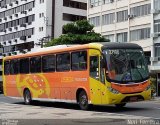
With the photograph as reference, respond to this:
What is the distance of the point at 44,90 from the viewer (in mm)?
25078

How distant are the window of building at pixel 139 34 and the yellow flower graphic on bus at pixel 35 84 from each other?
2862 cm

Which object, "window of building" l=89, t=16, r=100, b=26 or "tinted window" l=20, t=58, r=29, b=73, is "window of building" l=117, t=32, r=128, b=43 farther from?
"tinted window" l=20, t=58, r=29, b=73

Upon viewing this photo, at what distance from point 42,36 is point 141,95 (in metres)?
58.0

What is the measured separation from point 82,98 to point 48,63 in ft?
12.6

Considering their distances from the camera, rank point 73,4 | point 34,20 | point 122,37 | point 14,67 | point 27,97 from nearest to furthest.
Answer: point 27,97, point 14,67, point 122,37, point 73,4, point 34,20

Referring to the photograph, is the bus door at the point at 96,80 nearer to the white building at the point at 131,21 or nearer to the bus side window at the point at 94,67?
the bus side window at the point at 94,67

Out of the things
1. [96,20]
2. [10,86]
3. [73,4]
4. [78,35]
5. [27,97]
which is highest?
[73,4]

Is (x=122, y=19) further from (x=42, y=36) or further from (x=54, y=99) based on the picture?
(x=54, y=99)

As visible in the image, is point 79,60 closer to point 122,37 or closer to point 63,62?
point 63,62

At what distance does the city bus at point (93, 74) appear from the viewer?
1969 centimetres

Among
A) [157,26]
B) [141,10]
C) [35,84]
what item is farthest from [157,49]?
[35,84]

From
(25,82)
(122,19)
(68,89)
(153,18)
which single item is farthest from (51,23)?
(68,89)

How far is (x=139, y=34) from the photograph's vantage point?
55.0m

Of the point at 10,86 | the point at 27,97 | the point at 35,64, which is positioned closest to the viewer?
the point at 35,64
